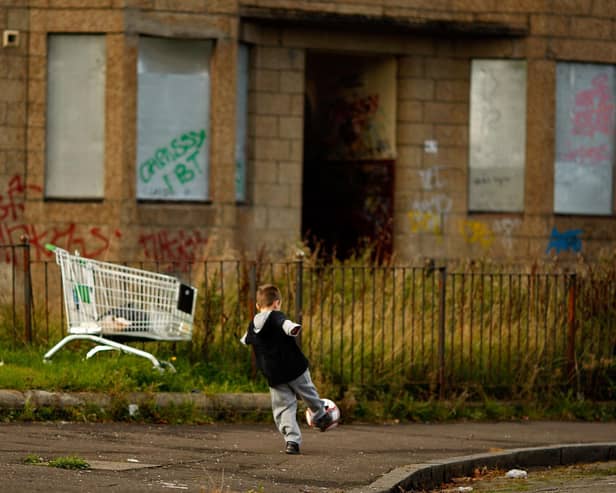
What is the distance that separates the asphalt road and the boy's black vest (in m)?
0.57

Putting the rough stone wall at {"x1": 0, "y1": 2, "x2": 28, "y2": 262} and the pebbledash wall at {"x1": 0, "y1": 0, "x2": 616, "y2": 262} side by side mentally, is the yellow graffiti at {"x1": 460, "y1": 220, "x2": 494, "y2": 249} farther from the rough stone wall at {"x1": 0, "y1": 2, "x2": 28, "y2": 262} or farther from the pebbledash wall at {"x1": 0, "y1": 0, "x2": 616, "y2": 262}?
the rough stone wall at {"x1": 0, "y1": 2, "x2": 28, "y2": 262}

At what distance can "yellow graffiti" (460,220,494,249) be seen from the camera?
21.3 m

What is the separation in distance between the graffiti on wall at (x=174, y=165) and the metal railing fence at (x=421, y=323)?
17.0 ft

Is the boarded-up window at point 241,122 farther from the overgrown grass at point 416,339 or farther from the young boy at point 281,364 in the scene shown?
the young boy at point 281,364

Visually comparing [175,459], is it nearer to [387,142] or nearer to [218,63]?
[218,63]

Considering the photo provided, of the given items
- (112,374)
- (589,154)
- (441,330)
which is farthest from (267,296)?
(589,154)

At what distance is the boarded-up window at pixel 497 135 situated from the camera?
21422mm

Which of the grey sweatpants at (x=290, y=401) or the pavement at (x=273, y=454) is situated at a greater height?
the grey sweatpants at (x=290, y=401)

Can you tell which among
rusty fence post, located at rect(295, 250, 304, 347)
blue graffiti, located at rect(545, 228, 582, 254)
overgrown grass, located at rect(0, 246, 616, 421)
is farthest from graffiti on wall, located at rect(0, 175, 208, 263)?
rusty fence post, located at rect(295, 250, 304, 347)

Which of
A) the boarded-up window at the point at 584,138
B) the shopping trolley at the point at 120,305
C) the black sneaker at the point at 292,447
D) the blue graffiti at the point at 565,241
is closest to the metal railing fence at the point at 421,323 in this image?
the shopping trolley at the point at 120,305

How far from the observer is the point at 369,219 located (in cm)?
2191

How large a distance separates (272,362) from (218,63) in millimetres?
10239

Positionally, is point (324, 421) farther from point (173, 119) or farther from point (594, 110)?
point (594, 110)

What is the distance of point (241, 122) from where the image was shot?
20375 mm
